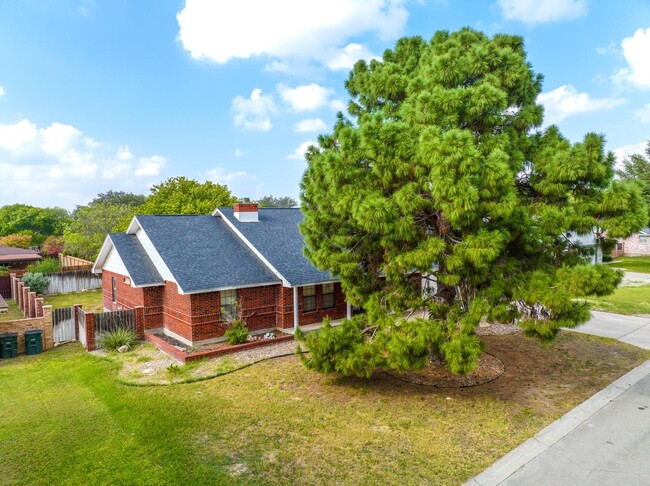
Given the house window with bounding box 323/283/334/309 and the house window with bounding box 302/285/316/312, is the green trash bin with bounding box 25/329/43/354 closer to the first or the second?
the house window with bounding box 302/285/316/312

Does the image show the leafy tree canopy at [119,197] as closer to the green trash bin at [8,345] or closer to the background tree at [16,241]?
the background tree at [16,241]

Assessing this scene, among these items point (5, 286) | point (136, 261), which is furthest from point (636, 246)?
point (5, 286)

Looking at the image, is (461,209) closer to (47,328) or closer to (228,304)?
(228,304)

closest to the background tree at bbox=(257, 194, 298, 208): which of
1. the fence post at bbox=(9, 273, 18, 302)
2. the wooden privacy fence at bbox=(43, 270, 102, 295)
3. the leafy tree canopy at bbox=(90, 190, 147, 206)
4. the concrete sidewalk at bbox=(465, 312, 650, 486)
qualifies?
the leafy tree canopy at bbox=(90, 190, 147, 206)

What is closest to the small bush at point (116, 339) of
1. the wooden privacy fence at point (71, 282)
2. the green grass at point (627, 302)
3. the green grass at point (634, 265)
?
the wooden privacy fence at point (71, 282)

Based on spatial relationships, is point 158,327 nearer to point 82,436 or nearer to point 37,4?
point 82,436

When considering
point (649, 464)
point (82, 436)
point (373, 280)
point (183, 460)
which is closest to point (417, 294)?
point (373, 280)

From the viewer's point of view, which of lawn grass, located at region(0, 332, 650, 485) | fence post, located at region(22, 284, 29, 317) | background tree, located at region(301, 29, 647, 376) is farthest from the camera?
fence post, located at region(22, 284, 29, 317)

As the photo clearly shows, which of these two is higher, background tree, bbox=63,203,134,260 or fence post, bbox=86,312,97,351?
background tree, bbox=63,203,134,260

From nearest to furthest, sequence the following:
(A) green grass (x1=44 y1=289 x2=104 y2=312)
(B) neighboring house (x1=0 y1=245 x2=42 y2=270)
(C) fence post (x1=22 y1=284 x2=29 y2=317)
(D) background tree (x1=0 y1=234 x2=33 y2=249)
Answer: (C) fence post (x1=22 y1=284 x2=29 y2=317) < (A) green grass (x1=44 y1=289 x2=104 y2=312) < (B) neighboring house (x1=0 y1=245 x2=42 y2=270) < (D) background tree (x1=0 y1=234 x2=33 y2=249)
